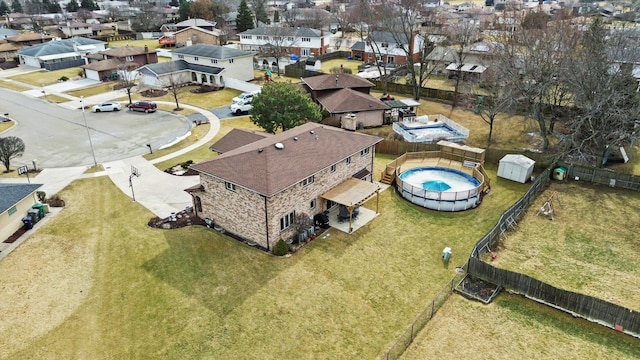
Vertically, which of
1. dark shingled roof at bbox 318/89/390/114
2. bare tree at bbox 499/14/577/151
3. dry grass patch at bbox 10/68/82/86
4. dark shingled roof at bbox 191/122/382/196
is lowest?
dry grass patch at bbox 10/68/82/86

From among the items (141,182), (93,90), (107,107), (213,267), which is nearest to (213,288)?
(213,267)

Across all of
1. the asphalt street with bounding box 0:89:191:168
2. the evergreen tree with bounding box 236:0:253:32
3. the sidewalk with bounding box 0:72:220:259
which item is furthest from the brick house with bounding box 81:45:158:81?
the sidewalk with bounding box 0:72:220:259

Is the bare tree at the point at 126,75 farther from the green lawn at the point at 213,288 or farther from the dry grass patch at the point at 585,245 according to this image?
the dry grass patch at the point at 585,245

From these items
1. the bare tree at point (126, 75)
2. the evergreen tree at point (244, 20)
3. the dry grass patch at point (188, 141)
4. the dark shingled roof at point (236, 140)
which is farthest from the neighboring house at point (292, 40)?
the dark shingled roof at point (236, 140)

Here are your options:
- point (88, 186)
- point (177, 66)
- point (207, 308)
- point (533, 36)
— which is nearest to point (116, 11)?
point (177, 66)

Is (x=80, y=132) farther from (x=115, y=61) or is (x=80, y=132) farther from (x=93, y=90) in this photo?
(x=115, y=61)

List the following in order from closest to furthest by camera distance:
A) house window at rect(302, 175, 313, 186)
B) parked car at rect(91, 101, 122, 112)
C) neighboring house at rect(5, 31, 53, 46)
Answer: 1. house window at rect(302, 175, 313, 186)
2. parked car at rect(91, 101, 122, 112)
3. neighboring house at rect(5, 31, 53, 46)

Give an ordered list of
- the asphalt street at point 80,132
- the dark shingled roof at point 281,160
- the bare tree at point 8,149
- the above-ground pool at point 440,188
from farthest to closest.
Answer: the asphalt street at point 80,132 → the bare tree at point 8,149 → the above-ground pool at point 440,188 → the dark shingled roof at point 281,160

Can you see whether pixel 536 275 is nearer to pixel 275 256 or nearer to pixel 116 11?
pixel 275 256

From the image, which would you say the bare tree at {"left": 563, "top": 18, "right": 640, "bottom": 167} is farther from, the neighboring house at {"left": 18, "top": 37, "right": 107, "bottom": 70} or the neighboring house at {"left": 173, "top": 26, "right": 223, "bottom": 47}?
the neighboring house at {"left": 18, "top": 37, "right": 107, "bottom": 70}
